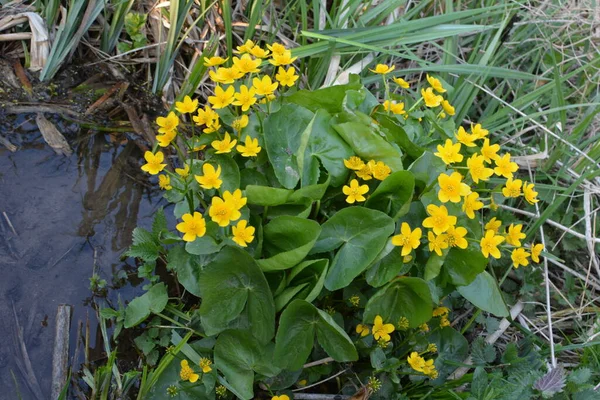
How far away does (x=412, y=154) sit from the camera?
2.02 meters

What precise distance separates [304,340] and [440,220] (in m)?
0.57

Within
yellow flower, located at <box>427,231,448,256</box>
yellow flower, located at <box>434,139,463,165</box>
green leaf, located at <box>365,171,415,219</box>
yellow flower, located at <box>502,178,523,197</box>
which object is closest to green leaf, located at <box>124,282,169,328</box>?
green leaf, located at <box>365,171,415,219</box>

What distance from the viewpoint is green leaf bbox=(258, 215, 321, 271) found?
1.68m

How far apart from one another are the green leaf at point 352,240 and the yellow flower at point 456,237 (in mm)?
169

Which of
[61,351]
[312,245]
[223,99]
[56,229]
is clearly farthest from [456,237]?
[56,229]

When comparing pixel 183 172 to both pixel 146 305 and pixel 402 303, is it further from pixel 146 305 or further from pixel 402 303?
pixel 402 303

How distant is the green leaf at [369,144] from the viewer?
1.84 m

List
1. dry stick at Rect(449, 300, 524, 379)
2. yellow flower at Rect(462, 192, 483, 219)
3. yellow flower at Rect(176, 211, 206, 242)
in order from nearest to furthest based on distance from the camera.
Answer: yellow flower at Rect(176, 211, 206, 242)
yellow flower at Rect(462, 192, 483, 219)
dry stick at Rect(449, 300, 524, 379)

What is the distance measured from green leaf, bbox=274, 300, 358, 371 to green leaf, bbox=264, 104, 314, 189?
421mm

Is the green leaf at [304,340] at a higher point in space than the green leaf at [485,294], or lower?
lower

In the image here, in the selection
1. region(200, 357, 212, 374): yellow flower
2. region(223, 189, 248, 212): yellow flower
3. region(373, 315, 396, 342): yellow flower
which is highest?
region(223, 189, 248, 212): yellow flower

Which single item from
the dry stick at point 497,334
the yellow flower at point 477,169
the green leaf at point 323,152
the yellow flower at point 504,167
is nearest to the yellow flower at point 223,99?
the green leaf at point 323,152

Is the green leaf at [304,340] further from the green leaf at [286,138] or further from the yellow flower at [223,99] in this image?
the yellow flower at [223,99]

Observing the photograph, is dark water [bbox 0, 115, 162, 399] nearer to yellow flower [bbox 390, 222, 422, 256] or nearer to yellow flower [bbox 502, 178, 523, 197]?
yellow flower [bbox 390, 222, 422, 256]
